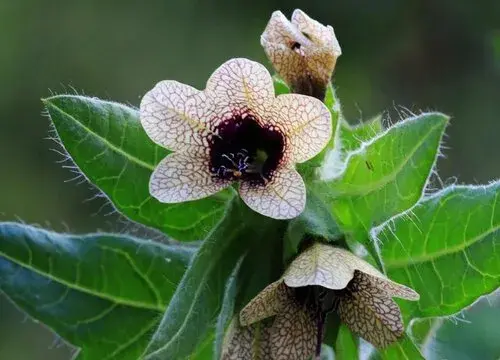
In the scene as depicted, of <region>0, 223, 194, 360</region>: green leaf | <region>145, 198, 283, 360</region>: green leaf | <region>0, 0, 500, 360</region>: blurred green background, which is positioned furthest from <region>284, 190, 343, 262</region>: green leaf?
<region>0, 0, 500, 360</region>: blurred green background

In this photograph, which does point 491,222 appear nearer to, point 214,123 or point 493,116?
point 214,123

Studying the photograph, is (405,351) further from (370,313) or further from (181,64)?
(181,64)

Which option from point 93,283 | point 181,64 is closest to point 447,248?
point 93,283

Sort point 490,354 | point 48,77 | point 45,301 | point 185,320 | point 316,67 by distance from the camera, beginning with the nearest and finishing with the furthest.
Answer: point 185,320
point 316,67
point 45,301
point 490,354
point 48,77

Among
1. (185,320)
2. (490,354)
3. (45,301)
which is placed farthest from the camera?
(490,354)

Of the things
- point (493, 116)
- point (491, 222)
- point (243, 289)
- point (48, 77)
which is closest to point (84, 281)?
point (243, 289)
